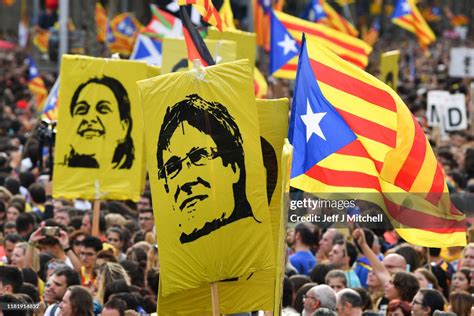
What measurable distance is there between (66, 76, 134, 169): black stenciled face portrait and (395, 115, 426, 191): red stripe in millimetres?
4204

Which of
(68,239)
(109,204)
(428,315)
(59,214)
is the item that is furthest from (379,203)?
(109,204)

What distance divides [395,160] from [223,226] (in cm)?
146

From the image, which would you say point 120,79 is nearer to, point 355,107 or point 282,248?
point 355,107

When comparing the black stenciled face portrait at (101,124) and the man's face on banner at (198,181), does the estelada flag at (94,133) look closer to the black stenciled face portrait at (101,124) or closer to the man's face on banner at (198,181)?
the black stenciled face portrait at (101,124)

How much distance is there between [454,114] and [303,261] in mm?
9527

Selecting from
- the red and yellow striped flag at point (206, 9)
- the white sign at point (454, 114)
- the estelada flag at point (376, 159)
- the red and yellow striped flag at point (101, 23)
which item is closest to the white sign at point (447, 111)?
the white sign at point (454, 114)

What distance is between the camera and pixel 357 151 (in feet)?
29.5

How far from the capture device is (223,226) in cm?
793

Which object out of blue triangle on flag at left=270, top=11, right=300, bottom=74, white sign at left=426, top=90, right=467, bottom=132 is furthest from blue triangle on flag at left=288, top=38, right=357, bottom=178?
white sign at left=426, top=90, right=467, bottom=132

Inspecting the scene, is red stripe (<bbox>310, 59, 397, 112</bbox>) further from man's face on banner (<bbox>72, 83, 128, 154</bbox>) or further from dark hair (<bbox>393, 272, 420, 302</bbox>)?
man's face on banner (<bbox>72, 83, 128, 154</bbox>)

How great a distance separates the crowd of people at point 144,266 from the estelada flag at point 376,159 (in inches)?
13.0

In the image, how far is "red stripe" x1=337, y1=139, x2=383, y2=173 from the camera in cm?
897

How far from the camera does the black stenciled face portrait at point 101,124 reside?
12836 mm

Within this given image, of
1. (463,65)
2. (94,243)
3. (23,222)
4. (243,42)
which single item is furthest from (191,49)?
(463,65)
